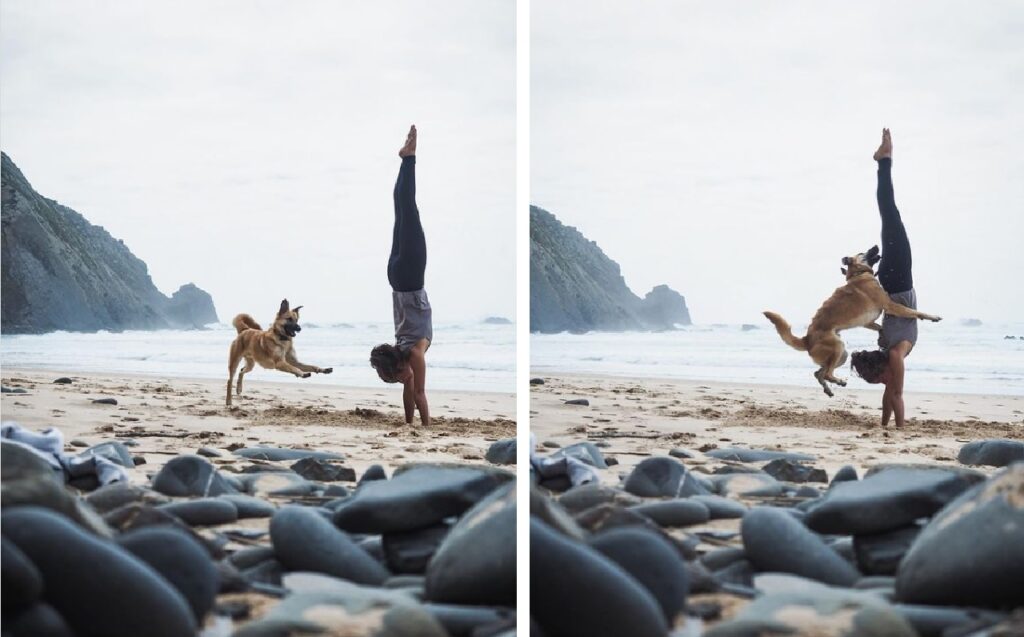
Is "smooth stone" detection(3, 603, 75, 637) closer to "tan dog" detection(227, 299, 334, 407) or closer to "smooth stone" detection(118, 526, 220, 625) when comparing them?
"smooth stone" detection(118, 526, 220, 625)

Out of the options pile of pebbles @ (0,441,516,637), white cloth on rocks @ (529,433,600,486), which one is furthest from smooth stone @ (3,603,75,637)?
white cloth on rocks @ (529,433,600,486)

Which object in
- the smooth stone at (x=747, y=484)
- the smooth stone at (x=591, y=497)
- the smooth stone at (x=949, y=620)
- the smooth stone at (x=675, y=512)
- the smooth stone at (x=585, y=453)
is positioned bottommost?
the smooth stone at (x=949, y=620)

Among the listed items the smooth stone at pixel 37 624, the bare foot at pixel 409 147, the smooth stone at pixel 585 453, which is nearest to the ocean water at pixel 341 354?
the smooth stone at pixel 585 453

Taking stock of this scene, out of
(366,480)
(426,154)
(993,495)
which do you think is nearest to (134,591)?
(366,480)

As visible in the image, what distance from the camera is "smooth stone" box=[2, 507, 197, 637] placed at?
267 cm

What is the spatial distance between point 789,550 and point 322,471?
1.31 m

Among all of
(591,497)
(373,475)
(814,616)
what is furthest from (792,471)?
(373,475)

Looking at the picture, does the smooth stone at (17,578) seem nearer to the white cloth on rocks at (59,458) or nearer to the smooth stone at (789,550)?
the white cloth on rocks at (59,458)

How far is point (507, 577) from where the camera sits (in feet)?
9.55

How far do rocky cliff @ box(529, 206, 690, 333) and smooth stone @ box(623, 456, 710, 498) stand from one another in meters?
0.41

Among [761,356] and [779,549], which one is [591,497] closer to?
[779,549]

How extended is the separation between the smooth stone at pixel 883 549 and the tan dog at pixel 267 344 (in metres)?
1.59

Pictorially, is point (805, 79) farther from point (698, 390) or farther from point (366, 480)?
point (366, 480)

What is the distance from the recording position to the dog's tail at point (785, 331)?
3162 mm
